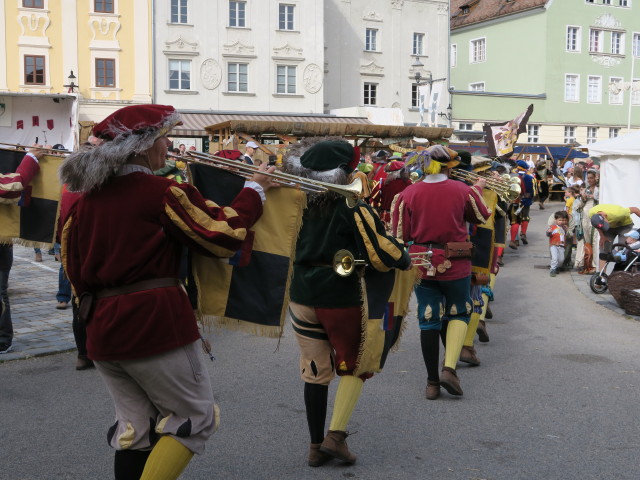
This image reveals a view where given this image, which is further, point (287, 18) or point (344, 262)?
point (287, 18)

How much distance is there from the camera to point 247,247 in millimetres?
3678

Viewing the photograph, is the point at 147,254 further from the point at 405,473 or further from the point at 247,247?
the point at 405,473

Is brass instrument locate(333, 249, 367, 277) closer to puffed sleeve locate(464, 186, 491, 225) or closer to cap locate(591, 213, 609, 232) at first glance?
puffed sleeve locate(464, 186, 491, 225)

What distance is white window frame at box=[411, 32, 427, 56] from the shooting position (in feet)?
142

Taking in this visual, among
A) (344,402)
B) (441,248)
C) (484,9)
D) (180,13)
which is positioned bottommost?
(344,402)

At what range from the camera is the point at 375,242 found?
169 inches

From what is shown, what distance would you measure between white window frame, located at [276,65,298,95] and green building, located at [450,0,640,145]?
9939 mm

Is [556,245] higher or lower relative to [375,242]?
lower

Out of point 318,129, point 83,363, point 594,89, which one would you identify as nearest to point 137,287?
point 83,363

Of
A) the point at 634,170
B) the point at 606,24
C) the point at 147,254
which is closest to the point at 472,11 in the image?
the point at 606,24

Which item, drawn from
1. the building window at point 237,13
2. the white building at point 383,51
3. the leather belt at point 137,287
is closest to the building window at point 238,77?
the building window at point 237,13

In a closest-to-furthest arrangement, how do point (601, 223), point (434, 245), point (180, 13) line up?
point (434, 245) → point (601, 223) → point (180, 13)

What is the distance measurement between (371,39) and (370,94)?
9.73 feet

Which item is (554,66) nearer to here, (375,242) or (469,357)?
(469,357)
